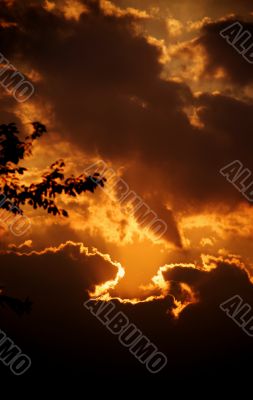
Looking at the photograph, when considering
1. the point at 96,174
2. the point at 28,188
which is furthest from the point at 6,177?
the point at 96,174

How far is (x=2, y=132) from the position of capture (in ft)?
38.7

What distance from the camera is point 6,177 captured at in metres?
12.1

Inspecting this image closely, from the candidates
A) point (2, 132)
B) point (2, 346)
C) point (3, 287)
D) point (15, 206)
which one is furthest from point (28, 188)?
point (2, 346)

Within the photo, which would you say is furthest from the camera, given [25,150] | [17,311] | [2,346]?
[2,346]

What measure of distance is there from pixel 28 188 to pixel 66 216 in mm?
1227

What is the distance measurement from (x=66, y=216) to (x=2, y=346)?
1046 centimetres

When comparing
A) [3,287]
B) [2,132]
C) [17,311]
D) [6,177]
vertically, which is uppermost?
[2,132]

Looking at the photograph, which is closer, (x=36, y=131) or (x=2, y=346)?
(x=36, y=131)

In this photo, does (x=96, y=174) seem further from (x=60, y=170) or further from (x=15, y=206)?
(x=15, y=206)

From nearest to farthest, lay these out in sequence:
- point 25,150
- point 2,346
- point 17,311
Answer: point 17,311, point 25,150, point 2,346

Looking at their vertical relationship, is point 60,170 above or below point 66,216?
above

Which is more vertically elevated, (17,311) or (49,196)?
(49,196)

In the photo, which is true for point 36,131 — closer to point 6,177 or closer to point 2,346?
point 6,177

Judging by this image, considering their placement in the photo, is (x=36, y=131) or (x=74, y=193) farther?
(x=36, y=131)
